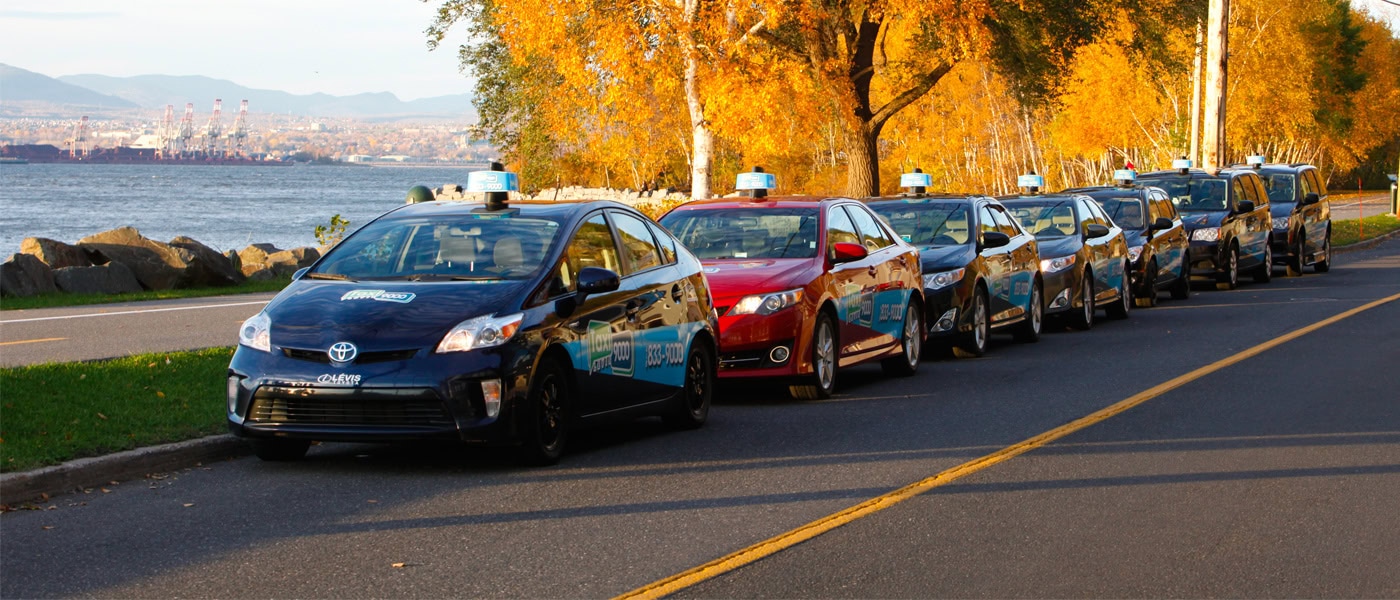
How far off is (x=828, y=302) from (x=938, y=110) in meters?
79.0

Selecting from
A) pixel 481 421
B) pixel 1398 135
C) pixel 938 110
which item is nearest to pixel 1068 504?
pixel 481 421

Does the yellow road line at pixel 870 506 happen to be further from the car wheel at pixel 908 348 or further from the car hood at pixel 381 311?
the car hood at pixel 381 311

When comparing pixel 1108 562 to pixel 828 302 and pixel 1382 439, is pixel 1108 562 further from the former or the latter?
pixel 828 302

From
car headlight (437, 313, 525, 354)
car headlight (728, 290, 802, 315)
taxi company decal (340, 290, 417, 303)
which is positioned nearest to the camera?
car headlight (437, 313, 525, 354)

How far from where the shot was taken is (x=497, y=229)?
405 inches

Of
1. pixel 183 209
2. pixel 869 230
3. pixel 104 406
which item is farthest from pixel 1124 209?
pixel 183 209

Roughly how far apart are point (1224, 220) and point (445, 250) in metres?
19.6

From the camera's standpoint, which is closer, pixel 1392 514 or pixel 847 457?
pixel 1392 514

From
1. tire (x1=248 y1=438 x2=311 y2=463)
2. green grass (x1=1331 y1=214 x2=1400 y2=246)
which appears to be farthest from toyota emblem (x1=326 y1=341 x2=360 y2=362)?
green grass (x1=1331 y1=214 x2=1400 y2=246)

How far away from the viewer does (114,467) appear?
8.86m

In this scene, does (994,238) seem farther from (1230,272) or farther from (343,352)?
(1230,272)

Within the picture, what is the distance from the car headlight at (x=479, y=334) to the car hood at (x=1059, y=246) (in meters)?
11.9

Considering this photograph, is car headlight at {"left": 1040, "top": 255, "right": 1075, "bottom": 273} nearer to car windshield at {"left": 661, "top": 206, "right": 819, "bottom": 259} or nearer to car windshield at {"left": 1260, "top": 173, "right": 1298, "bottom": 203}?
car windshield at {"left": 661, "top": 206, "right": 819, "bottom": 259}

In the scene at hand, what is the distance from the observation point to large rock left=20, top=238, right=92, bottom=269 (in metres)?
26.4
